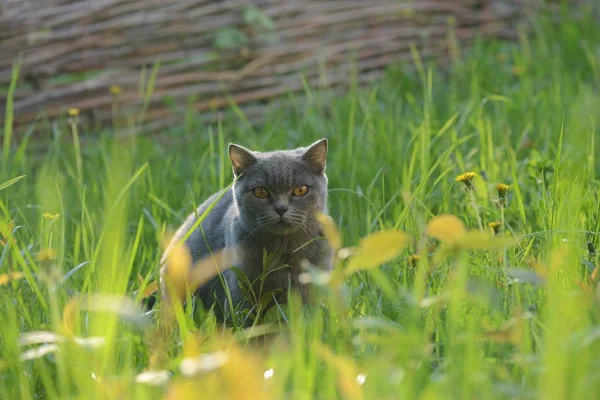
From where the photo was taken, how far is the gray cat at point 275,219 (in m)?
2.62

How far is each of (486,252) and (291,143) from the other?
2.05m

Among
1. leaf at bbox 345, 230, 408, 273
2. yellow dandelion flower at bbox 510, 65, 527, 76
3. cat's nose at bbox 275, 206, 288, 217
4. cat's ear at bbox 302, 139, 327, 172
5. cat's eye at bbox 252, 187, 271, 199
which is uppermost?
leaf at bbox 345, 230, 408, 273

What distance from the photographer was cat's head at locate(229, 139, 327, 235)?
263 centimetres

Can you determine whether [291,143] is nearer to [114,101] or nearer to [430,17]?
[114,101]

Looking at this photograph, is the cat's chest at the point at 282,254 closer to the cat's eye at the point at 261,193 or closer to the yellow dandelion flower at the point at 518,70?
the cat's eye at the point at 261,193

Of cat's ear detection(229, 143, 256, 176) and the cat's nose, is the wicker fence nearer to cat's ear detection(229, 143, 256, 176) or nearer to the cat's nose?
cat's ear detection(229, 143, 256, 176)

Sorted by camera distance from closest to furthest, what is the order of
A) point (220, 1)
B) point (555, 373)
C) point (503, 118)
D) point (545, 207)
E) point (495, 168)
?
1. point (555, 373)
2. point (545, 207)
3. point (495, 168)
4. point (503, 118)
5. point (220, 1)

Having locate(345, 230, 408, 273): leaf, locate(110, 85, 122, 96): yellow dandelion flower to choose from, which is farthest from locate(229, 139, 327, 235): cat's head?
locate(110, 85, 122, 96): yellow dandelion flower

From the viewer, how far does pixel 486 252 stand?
2318mm

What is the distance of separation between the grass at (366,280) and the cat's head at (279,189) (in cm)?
24

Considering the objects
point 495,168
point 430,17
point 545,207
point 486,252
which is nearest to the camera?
point 486,252

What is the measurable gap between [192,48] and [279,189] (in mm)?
2752

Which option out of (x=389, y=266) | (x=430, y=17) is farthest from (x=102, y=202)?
(x=430, y=17)

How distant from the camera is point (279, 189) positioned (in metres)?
2.70
